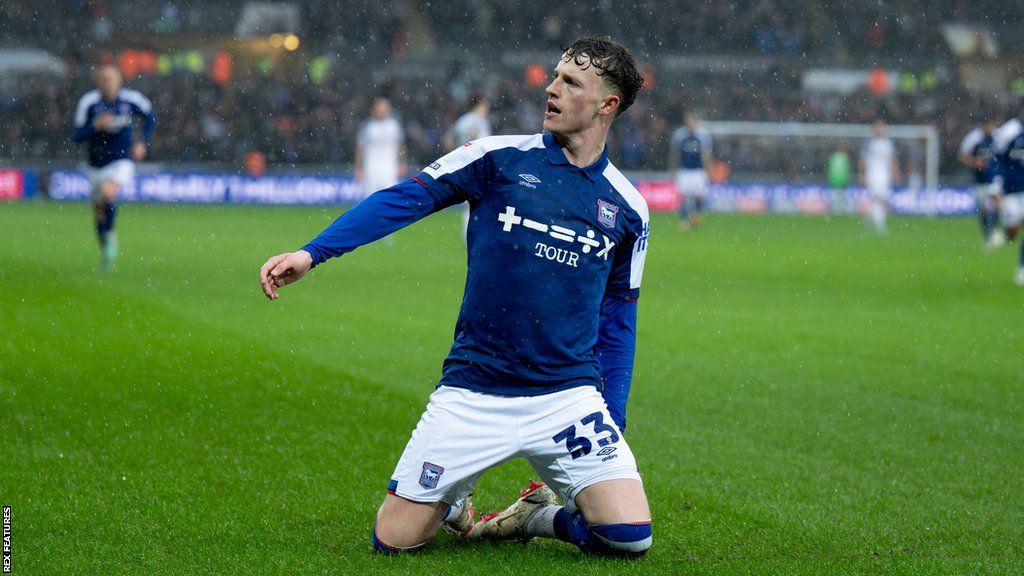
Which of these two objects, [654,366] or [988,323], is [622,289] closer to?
[654,366]

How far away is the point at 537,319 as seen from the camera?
4.39 m

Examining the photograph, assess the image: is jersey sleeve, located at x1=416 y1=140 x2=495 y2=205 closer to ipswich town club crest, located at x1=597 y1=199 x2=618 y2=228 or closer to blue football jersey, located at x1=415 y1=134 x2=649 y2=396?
blue football jersey, located at x1=415 y1=134 x2=649 y2=396

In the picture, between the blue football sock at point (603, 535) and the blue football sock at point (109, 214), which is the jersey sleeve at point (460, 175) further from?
the blue football sock at point (109, 214)

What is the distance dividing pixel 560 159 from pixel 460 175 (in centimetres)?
37

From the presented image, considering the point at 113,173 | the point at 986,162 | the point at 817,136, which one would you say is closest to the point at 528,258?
the point at 113,173

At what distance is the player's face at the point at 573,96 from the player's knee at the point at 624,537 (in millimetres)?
1414

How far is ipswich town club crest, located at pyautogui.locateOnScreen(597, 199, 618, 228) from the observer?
447cm

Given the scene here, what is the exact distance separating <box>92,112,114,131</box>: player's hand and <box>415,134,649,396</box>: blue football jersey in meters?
11.0

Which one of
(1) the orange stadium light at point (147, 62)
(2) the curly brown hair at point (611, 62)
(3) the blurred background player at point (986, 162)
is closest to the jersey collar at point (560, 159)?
(2) the curly brown hair at point (611, 62)

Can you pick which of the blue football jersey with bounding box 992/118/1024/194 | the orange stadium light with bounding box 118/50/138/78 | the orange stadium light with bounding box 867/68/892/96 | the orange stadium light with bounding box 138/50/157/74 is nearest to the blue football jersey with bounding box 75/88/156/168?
the blue football jersey with bounding box 992/118/1024/194

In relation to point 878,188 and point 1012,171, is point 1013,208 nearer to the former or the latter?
point 1012,171

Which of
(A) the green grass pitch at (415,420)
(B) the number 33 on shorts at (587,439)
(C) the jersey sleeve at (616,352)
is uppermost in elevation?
(C) the jersey sleeve at (616,352)

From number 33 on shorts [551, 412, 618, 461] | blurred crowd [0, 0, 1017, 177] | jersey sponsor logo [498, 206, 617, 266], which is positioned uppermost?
blurred crowd [0, 0, 1017, 177]

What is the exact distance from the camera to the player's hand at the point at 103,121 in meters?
14.4
